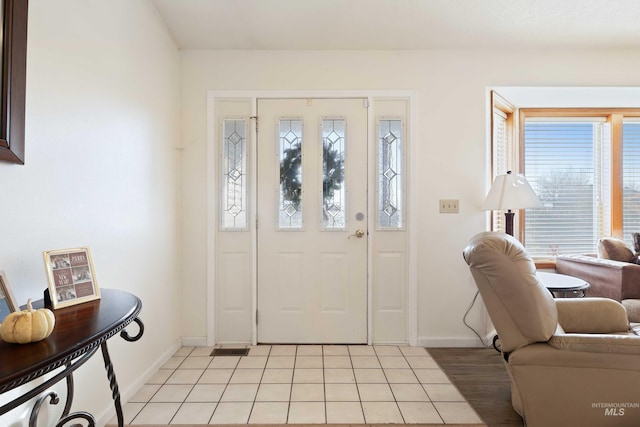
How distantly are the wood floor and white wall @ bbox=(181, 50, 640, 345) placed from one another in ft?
0.77

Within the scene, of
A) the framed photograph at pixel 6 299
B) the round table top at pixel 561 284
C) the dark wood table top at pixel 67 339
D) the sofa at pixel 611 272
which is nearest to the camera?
the dark wood table top at pixel 67 339

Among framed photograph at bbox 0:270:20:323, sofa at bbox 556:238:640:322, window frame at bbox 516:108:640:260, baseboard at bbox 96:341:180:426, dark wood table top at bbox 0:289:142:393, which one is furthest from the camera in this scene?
window frame at bbox 516:108:640:260

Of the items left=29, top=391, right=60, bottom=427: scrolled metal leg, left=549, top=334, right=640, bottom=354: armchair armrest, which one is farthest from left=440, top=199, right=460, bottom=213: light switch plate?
left=29, top=391, right=60, bottom=427: scrolled metal leg

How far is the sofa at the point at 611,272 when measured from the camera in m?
2.44

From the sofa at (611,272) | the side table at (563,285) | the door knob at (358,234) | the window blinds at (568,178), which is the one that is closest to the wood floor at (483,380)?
the side table at (563,285)

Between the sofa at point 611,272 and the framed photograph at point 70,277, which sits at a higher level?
the framed photograph at point 70,277

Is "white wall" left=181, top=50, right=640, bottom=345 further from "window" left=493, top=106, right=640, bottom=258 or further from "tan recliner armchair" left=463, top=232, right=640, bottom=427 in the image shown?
"tan recliner armchair" left=463, top=232, right=640, bottom=427

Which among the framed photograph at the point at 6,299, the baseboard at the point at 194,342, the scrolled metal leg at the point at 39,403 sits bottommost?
the baseboard at the point at 194,342

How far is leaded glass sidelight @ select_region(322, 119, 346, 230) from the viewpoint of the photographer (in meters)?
2.84

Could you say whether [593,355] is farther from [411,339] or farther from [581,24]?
[581,24]

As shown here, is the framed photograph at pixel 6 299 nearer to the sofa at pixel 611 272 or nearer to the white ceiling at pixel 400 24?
the white ceiling at pixel 400 24

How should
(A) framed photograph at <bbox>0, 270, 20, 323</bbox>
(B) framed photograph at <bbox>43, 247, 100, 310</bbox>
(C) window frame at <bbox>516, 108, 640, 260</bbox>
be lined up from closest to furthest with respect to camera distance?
(A) framed photograph at <bbox>0, 270, 20, 323</bbox> → (B) framed photograph at <bbox>43, 247, 100, 310</bbox> → (C) window frame at <bbox>516, 108, 640, 260</bbox>

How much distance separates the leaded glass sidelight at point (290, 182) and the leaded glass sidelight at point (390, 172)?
2.18 feet

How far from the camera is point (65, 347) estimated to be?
2.91 feet
